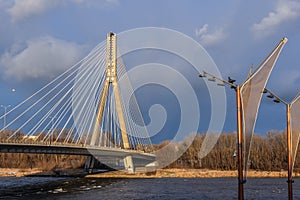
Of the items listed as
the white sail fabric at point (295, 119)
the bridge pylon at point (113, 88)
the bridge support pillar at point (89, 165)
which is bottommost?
the bridge support pillar at point (89, 165)

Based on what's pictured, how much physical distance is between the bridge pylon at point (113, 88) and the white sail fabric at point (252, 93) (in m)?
56.5

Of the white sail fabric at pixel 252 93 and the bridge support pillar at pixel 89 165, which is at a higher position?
the white sail fabric at pixel 252 93

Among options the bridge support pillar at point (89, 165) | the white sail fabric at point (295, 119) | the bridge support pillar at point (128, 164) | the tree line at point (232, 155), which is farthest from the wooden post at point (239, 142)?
the tree line at point (232, 155)

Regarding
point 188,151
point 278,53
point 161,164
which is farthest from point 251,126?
point 188,151

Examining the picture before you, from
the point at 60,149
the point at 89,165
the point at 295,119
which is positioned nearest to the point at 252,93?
the point at 295,119

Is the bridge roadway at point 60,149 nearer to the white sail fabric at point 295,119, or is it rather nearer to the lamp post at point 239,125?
the white sail fabric at point 295,119

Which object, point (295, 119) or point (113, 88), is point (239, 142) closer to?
point (295, 119)

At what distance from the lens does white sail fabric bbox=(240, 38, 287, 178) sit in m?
18.4

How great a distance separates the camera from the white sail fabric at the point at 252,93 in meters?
18.4

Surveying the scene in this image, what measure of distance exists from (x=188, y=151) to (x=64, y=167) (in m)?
33.9

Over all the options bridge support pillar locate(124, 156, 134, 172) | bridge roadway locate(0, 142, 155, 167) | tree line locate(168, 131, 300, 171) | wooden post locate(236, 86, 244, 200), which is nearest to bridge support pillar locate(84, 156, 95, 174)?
bridge support pillar locate(124, 156, 134, 172)

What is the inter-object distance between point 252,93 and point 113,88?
63.1 m

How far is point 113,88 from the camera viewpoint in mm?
81000

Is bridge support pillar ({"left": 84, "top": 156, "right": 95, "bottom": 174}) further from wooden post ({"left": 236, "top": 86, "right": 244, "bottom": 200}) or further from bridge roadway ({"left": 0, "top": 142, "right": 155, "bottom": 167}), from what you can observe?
wooden post ({"left": 236, "top": 86, "right": 244, "bottom": 200})
